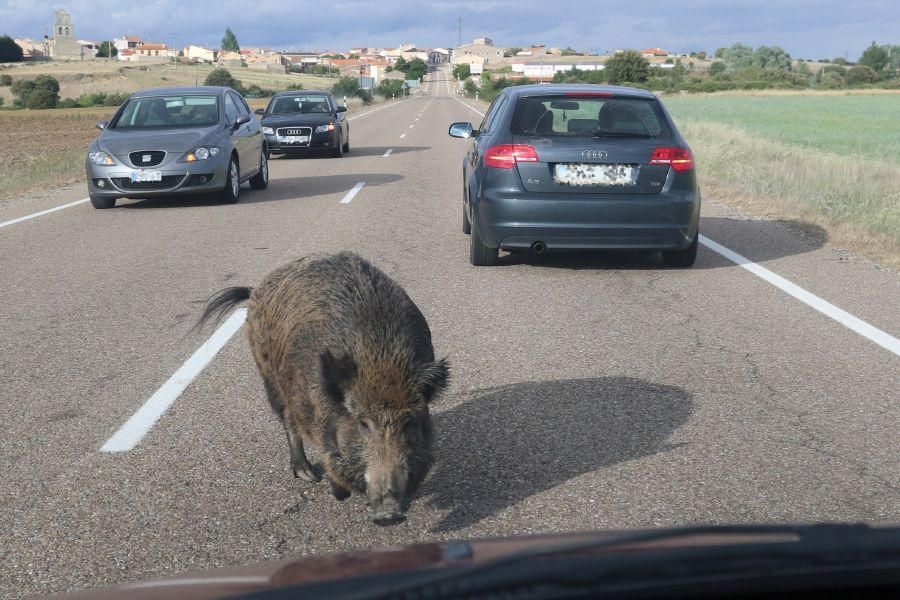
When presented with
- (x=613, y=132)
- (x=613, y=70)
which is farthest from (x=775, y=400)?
(x=613, y=70)

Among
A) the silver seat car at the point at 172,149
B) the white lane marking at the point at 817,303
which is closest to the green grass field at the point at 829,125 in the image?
the white lane marking at the point at 817,303

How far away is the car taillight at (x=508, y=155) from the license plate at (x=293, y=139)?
603 inches

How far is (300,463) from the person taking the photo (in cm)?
450

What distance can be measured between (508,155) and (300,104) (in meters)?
17.6

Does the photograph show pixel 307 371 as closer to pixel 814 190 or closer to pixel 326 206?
pixel 326 206

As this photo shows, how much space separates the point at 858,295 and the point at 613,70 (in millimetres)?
98185

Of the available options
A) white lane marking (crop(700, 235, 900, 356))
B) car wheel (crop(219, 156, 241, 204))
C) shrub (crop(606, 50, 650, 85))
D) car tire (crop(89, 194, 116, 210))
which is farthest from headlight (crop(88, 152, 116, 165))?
shrub (crop(606, 50, 650, 85))

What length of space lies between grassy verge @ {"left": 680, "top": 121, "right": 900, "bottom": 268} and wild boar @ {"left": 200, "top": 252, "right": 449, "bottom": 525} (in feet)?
25.6

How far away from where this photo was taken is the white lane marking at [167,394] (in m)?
5.12

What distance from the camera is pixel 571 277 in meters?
9.54

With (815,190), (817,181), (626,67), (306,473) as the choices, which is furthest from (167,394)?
(626,67)

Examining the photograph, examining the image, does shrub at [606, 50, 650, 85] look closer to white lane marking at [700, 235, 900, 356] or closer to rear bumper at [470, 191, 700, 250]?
white lane marking at [700, 235, 900, 356]

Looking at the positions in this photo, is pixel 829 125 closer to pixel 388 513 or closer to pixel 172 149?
pixel 172 149

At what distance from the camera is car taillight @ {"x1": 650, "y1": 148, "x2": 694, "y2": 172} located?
30.7ft
